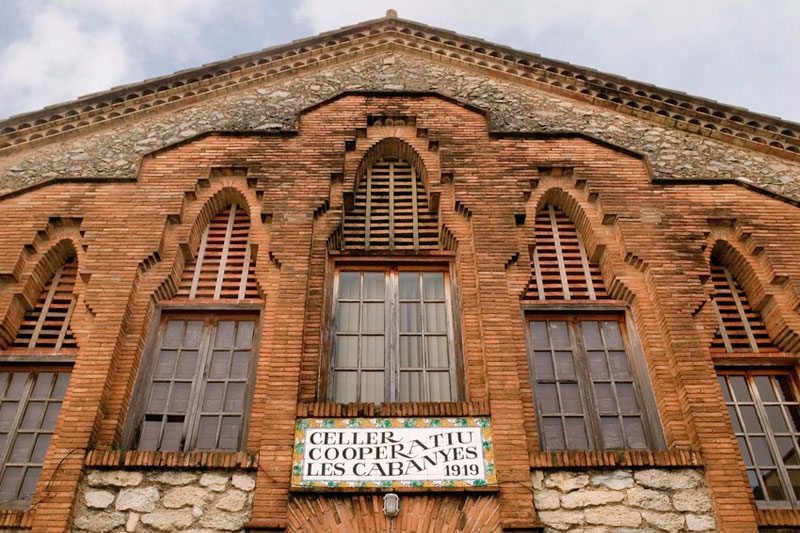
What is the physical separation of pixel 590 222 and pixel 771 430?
315 cm

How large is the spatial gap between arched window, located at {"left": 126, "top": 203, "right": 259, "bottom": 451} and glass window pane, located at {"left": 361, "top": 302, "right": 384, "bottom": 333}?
4.14 ft

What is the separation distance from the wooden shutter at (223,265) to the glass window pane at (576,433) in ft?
12.8

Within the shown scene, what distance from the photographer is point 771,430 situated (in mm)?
8203

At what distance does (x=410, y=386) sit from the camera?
8.27m

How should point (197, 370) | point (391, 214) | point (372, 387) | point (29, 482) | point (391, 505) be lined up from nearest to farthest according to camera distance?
point (391, 505)
point (29, 482)
point (372, 387)
point (197, 370)
point (391, 214)

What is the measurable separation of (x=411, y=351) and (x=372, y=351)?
0.45m

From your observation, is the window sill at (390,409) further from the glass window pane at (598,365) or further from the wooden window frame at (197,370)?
the glass window pane at (598,365)

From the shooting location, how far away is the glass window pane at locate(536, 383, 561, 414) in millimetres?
8117

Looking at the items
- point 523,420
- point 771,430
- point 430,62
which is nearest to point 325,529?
point 523,420

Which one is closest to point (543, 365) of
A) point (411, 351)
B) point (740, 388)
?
point (411, 351)

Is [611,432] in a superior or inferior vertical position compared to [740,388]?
inferior

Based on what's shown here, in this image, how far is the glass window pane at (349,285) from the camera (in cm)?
905

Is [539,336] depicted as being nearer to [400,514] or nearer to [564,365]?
[564,365]

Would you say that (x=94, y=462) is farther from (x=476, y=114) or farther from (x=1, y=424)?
(x=476, y=114)
